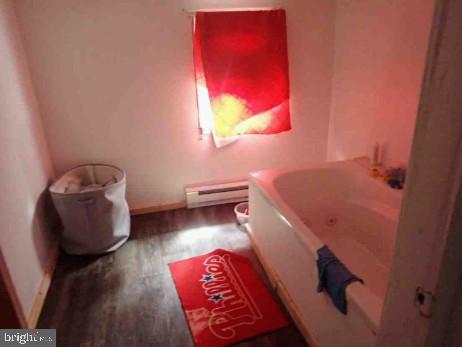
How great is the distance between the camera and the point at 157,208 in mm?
2889

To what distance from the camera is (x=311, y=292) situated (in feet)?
5.12

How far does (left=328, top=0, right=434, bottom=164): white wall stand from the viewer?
194 centimetres

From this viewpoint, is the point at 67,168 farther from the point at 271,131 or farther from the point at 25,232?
the point at 271,131

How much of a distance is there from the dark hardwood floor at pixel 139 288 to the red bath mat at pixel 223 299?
53 millimetres

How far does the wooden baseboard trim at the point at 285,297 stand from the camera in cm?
160

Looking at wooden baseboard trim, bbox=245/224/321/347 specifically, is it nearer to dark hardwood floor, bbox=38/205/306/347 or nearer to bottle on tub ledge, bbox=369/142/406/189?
dark hardwood floor, bbox=38/205/306/347

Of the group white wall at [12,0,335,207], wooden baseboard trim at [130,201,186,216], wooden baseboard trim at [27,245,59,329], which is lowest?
wooden baseboard trim at [27,245,59,329]

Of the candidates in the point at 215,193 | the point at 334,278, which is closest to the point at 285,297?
the point at 334,278

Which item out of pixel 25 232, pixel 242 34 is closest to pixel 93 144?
pixel 25 232

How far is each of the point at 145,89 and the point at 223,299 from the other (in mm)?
1615

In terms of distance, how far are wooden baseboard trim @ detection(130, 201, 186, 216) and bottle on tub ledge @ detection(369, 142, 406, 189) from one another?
1.58m

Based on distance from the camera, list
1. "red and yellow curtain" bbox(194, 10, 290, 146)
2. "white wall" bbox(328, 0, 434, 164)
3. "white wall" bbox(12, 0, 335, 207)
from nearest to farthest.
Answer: "white wall" bbox(328, 0, 434, 164), "white wall" bbox(12, 0, 335, 207), "red and yellow curtain" bbox(194, 10, 290, 146)

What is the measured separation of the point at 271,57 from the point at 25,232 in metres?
2.07

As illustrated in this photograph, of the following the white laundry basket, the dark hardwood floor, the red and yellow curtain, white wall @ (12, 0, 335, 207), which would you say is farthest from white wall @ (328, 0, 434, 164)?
the white laundry basket
